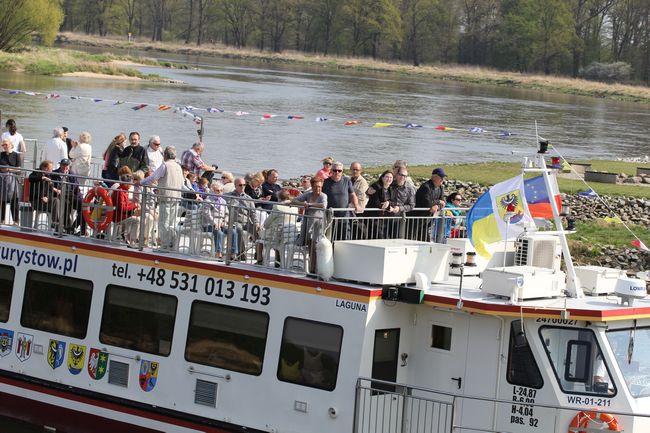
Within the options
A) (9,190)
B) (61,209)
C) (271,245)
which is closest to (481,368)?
(271,245)

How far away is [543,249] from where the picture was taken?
12164 mm

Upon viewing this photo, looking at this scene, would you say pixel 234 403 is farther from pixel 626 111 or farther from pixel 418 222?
pixel 626 111

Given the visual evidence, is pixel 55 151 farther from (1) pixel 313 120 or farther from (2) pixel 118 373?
(1) pixel 313 120

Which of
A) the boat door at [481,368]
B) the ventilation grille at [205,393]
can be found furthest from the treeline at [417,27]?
the boat door at [481,368]

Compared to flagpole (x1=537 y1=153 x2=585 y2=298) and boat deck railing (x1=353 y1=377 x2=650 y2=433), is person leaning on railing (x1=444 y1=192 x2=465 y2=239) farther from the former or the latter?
boat deck railing (x1=353 y1=377 x2=650 y2=433)

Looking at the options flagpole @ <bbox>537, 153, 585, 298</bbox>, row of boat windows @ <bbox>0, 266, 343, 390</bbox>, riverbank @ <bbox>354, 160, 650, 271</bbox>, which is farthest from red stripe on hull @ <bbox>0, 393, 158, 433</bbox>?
riverbank @ <bbox>354, 160, 650, 271</bbox>

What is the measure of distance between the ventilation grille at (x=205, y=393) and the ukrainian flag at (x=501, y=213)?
10.4ft

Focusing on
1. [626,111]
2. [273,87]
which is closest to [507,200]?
[273,87]

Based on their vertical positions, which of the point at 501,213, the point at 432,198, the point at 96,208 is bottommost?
the point at 96,208

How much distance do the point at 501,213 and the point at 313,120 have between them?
43544mm

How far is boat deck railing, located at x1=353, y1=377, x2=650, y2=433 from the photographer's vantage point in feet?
36.1

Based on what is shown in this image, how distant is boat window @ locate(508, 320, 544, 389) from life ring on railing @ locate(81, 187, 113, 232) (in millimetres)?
4851

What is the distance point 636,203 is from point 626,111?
5771 cm

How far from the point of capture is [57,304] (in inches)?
537
